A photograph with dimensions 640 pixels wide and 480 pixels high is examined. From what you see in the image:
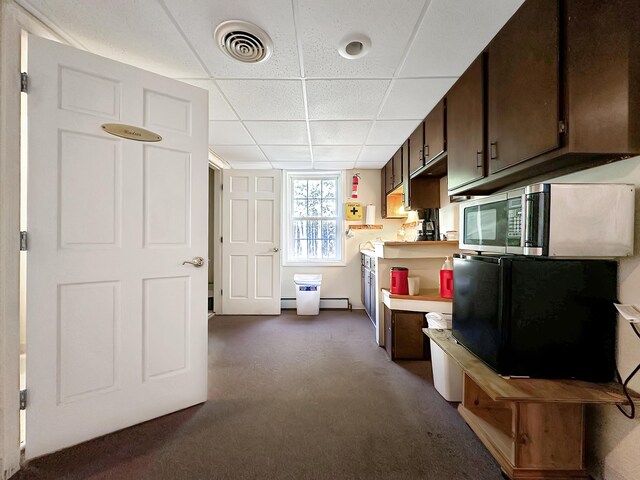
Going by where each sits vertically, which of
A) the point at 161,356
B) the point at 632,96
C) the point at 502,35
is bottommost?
the point at 161,356

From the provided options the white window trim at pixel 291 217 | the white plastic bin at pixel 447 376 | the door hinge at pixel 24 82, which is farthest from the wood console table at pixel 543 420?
the white window trim at pixel 291 217

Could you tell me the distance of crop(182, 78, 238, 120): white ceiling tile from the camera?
6.35ft

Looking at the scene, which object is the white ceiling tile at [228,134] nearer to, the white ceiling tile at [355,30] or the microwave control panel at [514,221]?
the white ceiling tile at [355,30]

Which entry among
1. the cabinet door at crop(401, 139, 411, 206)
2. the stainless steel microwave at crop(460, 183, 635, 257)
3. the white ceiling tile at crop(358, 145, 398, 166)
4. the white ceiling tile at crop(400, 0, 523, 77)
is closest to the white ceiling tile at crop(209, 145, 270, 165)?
the white ceiling tile at crop(358, 145, 398, 166)

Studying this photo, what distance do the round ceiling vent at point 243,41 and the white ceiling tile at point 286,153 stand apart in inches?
62.3

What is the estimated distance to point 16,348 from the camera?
131cm

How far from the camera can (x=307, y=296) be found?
393 cm

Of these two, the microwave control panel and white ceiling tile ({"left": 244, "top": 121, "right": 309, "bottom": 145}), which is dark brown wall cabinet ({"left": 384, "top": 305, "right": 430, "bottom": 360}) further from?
white ceiling tile ({"left": 244, "top": 121, "right": 309, "bottom": 145})

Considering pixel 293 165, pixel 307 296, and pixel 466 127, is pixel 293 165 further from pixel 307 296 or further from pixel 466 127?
pixel 466 127

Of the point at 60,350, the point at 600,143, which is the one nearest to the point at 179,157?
the point at 60,350

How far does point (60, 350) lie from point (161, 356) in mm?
478

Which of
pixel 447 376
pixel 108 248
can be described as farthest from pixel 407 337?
pixel 108 248

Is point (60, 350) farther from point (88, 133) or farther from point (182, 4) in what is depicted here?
point (182, 4)

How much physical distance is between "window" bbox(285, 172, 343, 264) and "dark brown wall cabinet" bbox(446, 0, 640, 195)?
305 cm
